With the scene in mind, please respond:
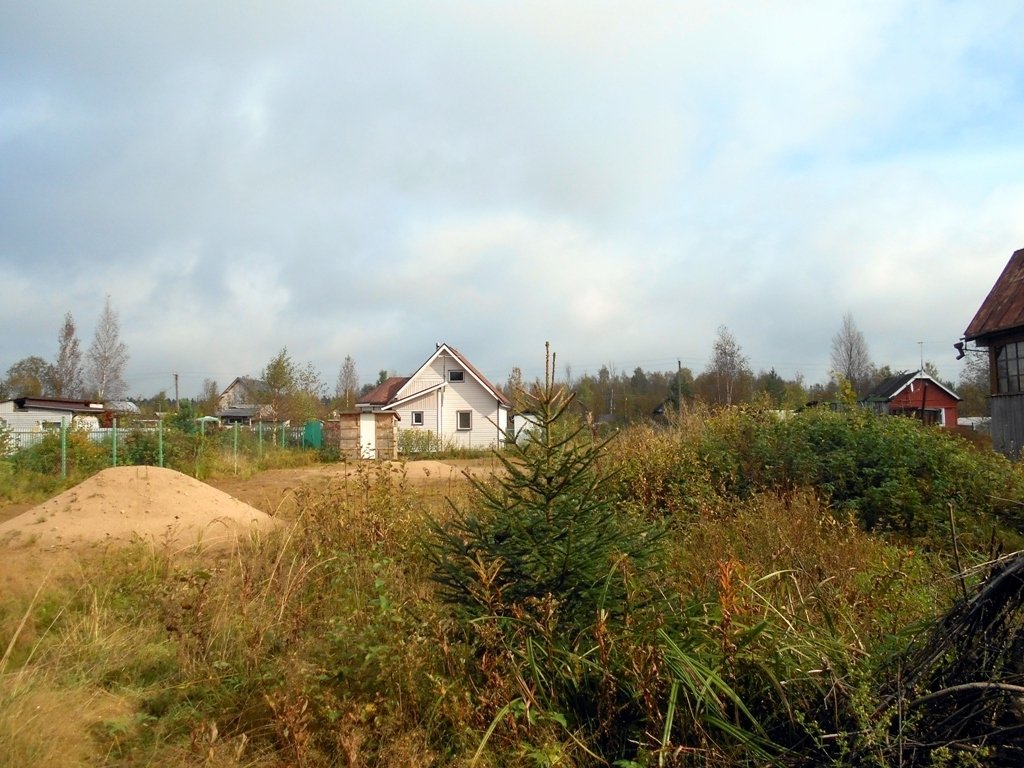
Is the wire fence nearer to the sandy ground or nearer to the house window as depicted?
the sandy ground

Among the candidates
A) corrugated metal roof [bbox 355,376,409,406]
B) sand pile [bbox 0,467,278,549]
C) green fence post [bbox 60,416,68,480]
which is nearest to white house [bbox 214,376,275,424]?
corrugated metal roof [bbox 355,376,409,406]

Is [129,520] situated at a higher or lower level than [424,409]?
lower

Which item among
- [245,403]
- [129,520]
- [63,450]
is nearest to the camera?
[129,520]

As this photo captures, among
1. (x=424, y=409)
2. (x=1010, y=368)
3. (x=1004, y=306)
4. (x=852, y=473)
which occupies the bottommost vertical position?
(x=852, y=473)

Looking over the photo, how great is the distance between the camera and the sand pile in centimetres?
848

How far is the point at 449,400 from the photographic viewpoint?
39188 millimetres

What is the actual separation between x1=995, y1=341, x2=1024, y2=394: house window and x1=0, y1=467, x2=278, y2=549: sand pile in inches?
702

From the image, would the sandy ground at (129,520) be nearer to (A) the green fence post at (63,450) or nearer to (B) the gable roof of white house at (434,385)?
(A) the green fence post at (63,450)

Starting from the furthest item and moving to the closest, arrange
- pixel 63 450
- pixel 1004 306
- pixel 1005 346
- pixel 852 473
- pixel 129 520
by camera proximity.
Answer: pixel 1004 306 < pixel 1005 346 < pixel 63 450 < pixel 852 473 < pixel 129 520

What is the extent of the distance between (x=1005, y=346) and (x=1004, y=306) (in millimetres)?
1069

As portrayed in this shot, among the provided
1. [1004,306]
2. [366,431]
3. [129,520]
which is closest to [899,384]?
[1004,306]

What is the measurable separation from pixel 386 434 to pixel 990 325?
67.3 feet

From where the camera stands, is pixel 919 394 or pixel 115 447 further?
pixel 919 394

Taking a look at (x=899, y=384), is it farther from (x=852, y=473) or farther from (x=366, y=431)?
(x=852, y=473)
